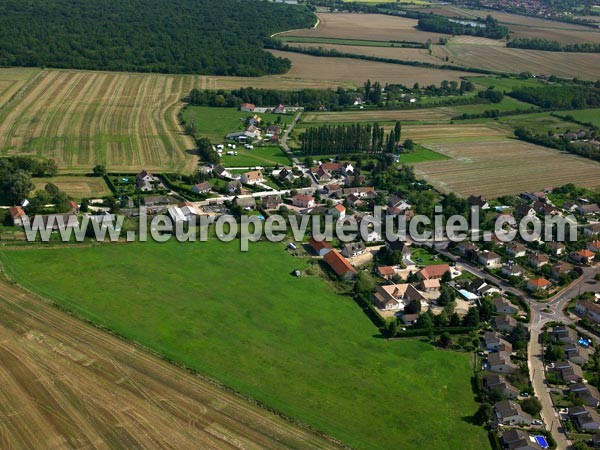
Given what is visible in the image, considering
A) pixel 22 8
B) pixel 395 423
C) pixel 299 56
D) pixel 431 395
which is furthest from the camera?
pixel 22 8

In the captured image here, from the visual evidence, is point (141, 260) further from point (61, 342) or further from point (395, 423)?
point (395, 423)

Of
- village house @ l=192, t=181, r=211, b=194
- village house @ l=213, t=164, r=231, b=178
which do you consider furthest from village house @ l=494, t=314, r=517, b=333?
village house @ l=213, t=164, r=231, b=178

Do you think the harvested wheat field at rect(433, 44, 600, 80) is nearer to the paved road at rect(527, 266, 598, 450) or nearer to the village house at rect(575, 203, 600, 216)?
the village house at rect(575, 203, 600, 216)

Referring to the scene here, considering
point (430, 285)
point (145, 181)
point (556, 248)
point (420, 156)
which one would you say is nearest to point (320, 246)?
point (430, 285)

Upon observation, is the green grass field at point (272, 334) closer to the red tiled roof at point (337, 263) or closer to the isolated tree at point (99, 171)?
the red tiled roof at point (337, 263)

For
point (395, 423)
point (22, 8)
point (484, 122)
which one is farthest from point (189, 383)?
point (22, 8)

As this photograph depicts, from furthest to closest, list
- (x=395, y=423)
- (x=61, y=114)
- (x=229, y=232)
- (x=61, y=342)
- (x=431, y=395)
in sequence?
(x=61, y=114) < (x=229, y=232) < (x=61, y=342) < (x=431, y=395) < (x=395, y=423)

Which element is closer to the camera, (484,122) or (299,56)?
(484,122)
